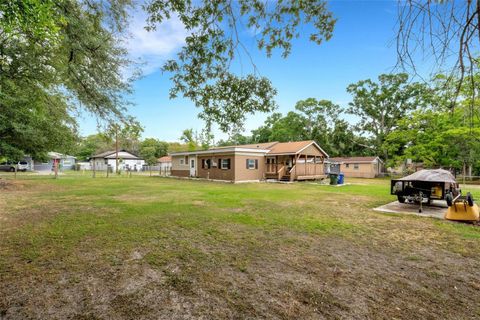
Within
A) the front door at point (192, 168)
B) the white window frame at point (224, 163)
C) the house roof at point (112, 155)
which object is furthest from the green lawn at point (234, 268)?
the house roof at point (112, 155)

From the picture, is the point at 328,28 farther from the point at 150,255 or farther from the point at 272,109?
the point at 150,255

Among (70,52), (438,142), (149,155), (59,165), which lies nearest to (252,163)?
(70,52)

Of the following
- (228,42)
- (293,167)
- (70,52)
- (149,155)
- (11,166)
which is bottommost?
(293,167)

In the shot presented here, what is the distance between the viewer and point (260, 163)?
22.2 metres

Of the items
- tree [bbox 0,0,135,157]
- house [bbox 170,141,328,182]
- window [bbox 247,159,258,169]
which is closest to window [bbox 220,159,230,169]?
house [bbox 170,141,328,182]

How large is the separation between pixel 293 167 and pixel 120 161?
35.3 meters

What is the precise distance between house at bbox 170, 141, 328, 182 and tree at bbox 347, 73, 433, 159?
17482mm

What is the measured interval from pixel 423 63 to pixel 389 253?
3714mm

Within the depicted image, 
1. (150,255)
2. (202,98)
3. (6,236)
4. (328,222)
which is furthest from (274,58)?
(6,236)

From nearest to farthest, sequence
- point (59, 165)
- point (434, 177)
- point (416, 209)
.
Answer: point (434, 177) → point (416, 209) → point (59, 165)

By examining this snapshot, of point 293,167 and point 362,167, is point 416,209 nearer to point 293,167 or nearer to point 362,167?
point 293,167

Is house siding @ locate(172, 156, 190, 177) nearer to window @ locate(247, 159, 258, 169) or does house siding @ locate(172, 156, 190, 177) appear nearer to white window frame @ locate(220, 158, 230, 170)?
white window frame @ locate(220, 158, 230, 170)

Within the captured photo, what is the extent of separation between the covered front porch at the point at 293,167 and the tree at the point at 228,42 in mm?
16652

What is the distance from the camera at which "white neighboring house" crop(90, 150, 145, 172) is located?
44031mm
